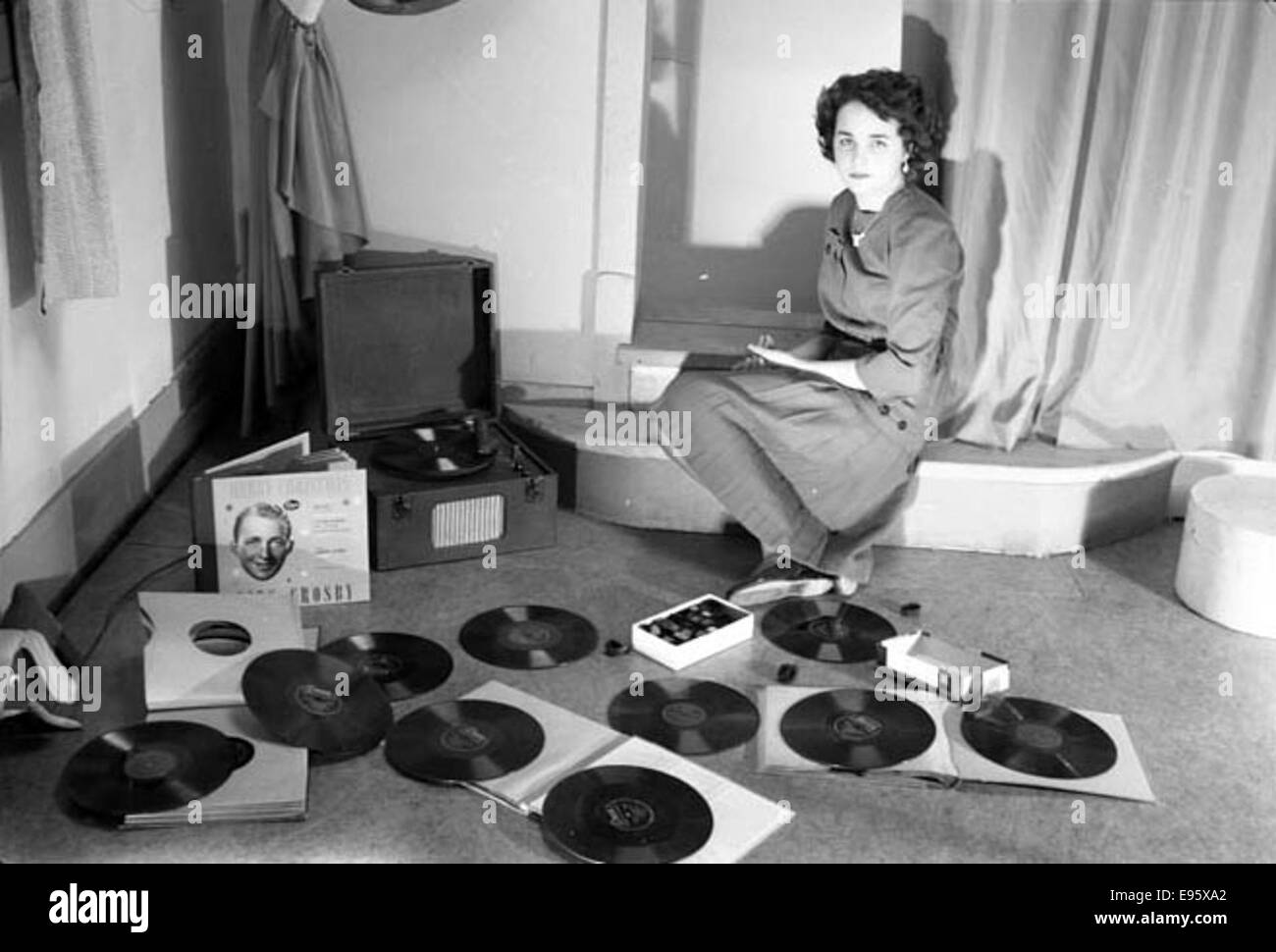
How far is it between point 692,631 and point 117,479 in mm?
1485

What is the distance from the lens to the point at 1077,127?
3928 millimetres

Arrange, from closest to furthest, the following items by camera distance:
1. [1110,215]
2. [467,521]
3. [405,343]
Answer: [467,521], [1110,215], [405,343]

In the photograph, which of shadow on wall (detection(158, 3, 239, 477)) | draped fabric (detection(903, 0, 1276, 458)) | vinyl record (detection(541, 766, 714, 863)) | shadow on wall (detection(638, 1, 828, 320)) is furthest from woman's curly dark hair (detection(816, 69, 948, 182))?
shadow on wall (detection(158, 3, 239, 477))

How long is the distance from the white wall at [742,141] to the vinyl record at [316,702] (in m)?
1.83

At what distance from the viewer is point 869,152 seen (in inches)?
143

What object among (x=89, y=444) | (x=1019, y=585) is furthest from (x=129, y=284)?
(x=1019, y=585)

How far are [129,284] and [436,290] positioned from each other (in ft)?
2.52

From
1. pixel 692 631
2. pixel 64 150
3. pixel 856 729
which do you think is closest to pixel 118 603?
pixel 64 150

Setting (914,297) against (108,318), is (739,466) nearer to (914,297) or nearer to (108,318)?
(914,297)

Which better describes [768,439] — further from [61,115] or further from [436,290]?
[61,115]

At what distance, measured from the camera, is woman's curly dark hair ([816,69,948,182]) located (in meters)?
3.60

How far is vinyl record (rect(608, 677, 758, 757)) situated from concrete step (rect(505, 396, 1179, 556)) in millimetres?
849

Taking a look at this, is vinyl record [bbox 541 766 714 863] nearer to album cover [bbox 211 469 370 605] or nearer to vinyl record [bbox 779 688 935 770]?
vinyl record [bbox 779 688 935 770]

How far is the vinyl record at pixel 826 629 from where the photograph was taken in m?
3.49
